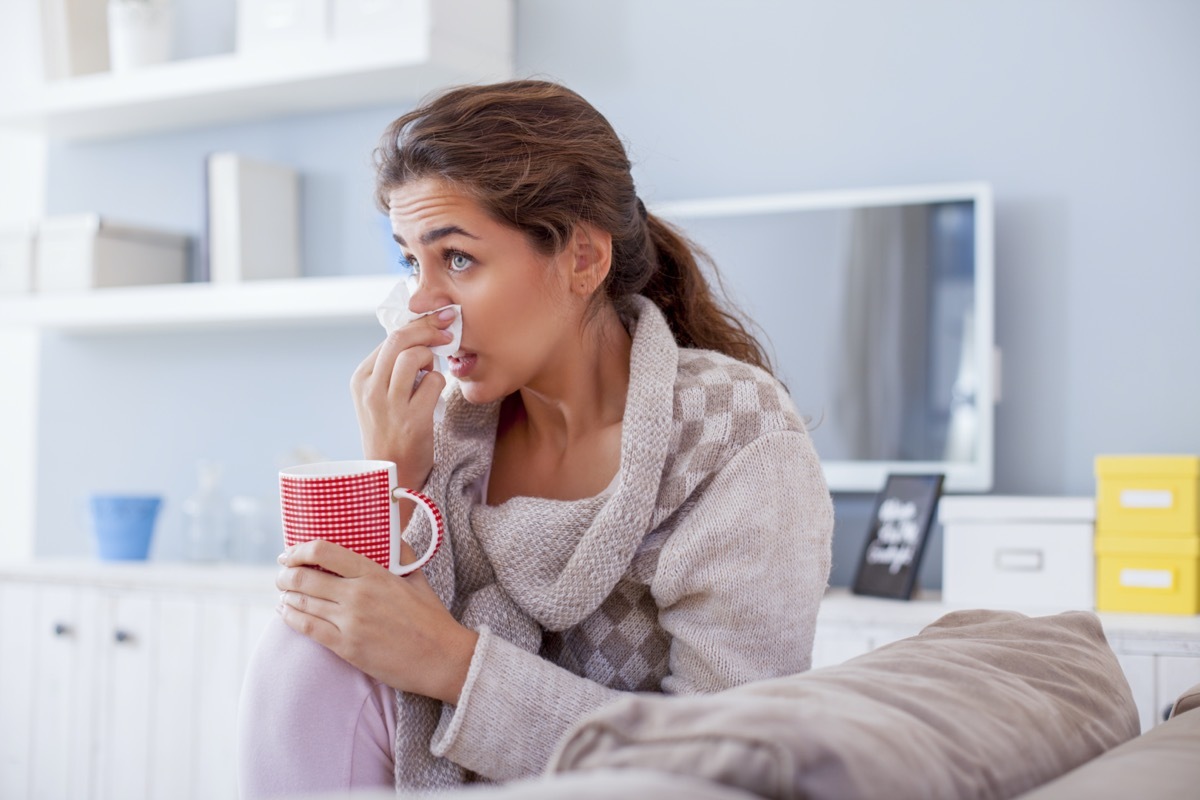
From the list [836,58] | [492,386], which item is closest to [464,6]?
[836,58]

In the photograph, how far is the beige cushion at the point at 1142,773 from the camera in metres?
0.58

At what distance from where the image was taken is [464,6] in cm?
259

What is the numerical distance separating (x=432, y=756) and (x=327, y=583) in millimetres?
215

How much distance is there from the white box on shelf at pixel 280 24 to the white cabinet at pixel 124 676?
1103 mm

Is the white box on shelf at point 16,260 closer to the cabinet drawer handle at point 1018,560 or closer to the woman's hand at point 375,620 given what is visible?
the woman's hand at point 375,620

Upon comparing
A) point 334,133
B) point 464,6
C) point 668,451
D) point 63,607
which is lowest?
point 63,607

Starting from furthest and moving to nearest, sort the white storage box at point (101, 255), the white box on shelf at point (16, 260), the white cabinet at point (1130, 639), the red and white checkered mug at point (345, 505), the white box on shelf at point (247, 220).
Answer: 1. the white box on shelf at point (16, 260)
2. the white storage box at point (101, 255)
3. the white box on shelf at point (247, 220)
4. the white cabinet at point (1130, 639)
5. the red and white checkered mug at point (345, 505)

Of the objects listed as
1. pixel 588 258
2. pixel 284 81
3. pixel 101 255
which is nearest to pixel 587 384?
pixel 588 258

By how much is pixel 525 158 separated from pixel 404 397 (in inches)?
11.2

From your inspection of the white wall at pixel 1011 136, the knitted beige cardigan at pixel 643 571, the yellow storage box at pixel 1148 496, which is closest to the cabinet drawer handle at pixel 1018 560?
the yellow storage box at pixel 1148 496

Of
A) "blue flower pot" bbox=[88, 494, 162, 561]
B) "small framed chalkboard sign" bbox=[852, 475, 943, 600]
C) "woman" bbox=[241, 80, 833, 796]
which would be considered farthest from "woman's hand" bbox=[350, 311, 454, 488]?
"blue flower pot" bbox=[88, 494, 162, 561]

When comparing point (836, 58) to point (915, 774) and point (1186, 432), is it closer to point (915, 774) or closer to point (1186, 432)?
point (1186, 432)

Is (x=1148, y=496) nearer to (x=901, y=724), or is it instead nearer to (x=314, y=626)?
(x=314, y=626)

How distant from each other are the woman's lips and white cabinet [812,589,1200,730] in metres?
0.66
